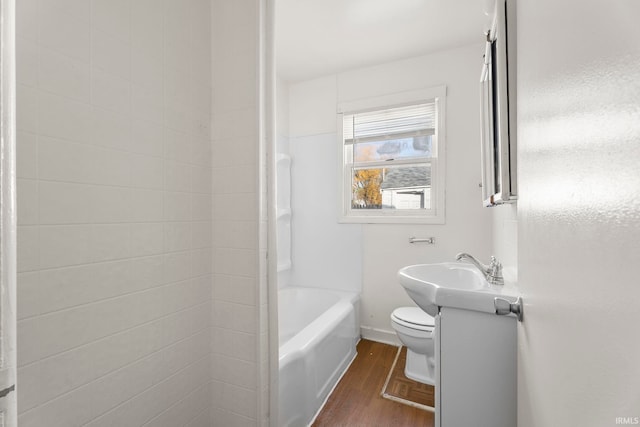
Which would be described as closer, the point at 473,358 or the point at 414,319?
the point at 473,358

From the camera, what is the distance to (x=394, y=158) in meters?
2.61

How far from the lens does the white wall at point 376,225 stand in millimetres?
2270

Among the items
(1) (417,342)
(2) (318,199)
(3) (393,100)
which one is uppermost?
(3) (393,100)

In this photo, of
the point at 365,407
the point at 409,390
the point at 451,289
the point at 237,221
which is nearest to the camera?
the point at 451,289

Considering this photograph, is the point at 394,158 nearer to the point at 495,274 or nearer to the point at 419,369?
the point at 495,274

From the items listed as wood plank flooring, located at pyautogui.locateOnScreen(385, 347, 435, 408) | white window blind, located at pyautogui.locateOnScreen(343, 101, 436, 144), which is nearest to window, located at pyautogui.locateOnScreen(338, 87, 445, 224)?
white window blind, located at pyautogui.locateOnScreen(343, 101, 436, 144)

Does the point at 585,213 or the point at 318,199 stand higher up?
the point at 318,199

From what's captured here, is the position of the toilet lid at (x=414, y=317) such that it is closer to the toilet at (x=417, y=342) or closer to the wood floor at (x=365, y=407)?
the toilet at (x=417, y=342)

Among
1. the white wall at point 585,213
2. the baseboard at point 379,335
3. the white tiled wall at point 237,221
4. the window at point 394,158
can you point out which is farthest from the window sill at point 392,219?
the white wall at point 585,213

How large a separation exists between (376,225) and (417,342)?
3.40ft

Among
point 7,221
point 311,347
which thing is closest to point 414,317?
point 311,347

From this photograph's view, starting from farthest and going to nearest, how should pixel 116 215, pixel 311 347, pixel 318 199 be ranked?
pixel 318 199 → pixel 311 347 → pixel 116 215

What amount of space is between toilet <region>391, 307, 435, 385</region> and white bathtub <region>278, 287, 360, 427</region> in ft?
1.42

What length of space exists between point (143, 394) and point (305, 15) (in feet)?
7.41
